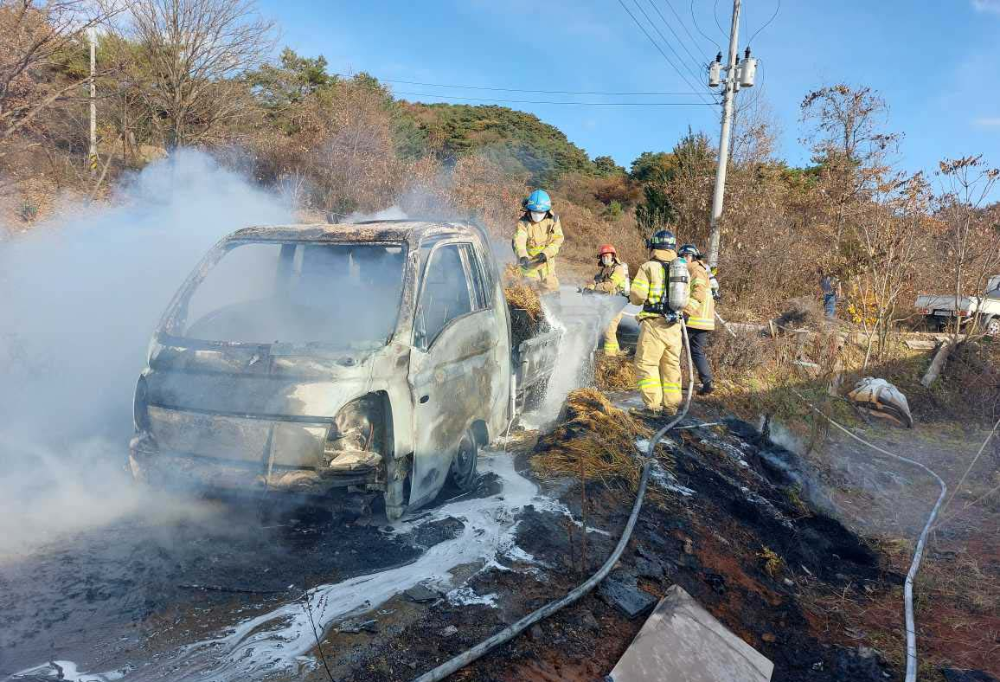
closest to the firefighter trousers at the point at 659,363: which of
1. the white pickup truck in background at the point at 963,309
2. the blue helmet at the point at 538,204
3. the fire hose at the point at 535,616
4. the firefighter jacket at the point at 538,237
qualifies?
the firefighter jacket at the point at 538,237

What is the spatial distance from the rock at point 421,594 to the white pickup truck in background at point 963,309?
11.1 metres

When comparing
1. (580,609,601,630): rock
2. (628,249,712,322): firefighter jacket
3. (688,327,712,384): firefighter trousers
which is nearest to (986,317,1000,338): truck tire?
(688,327,712,384): firefighter trousers

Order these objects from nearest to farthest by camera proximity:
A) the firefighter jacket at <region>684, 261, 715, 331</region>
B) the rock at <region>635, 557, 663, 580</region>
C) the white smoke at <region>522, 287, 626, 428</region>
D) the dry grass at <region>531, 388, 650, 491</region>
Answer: the rock at <region>635, 557, 663, 580</region>, the dry grass at <region>531, 388, 650, 491</region>, the white smoke at <region>522, 287, 626, 428</region>, the firefighter jacket at <region>684, 261, 715, 331</region>

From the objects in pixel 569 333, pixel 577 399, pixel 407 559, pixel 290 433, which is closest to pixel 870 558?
pixel 577 399

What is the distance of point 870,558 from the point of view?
213 inches

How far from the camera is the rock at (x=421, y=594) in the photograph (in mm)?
3258

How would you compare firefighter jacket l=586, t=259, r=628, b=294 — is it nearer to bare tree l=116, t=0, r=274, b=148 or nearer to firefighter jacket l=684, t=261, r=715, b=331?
firefighter jacket l=684, t=261, r=715, b=331

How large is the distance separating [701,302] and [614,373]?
165 centimetres

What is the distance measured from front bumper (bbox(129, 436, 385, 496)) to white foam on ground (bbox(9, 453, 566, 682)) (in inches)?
20.2

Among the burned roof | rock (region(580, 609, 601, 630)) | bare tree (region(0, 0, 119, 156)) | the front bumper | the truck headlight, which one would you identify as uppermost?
bare tree (region(0, 0, 119, 156))

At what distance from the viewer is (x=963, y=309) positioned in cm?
1155

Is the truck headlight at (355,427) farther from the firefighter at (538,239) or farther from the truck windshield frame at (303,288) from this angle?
the firefighter at (538,239)

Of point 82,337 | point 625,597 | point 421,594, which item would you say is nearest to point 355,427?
point 421,594

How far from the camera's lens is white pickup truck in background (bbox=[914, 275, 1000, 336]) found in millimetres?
11133
